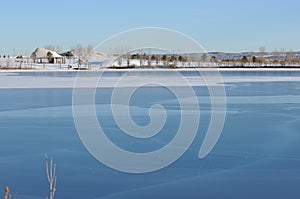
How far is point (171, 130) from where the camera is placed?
22.5 ft

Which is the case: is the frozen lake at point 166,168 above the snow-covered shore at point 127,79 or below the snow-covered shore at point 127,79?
below

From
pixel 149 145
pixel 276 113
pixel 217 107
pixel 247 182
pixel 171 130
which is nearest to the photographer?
pixel 247 182

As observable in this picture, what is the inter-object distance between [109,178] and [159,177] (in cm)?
47

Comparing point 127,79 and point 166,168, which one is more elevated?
point 127,79

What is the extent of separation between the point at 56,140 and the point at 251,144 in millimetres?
2560

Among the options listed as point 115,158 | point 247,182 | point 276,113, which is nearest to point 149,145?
point 115,158

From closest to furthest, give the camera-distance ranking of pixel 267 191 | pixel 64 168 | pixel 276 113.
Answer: pixel 267 191, pixel 64 168, pixel 276 113

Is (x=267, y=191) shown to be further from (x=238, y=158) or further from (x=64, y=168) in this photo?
(x=64, y=168)

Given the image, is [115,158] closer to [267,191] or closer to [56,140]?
[56,140]

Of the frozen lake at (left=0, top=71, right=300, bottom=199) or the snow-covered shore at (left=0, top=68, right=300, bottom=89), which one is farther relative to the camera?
the snow-covered shore at (left=0, top=68, right=300, bottom=89)

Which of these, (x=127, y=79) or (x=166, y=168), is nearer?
(x=166, y=168)

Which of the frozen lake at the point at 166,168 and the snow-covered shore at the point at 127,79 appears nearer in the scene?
the frozen lake at the point at 166,168

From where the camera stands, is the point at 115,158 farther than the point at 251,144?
No

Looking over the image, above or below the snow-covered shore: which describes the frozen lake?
below
